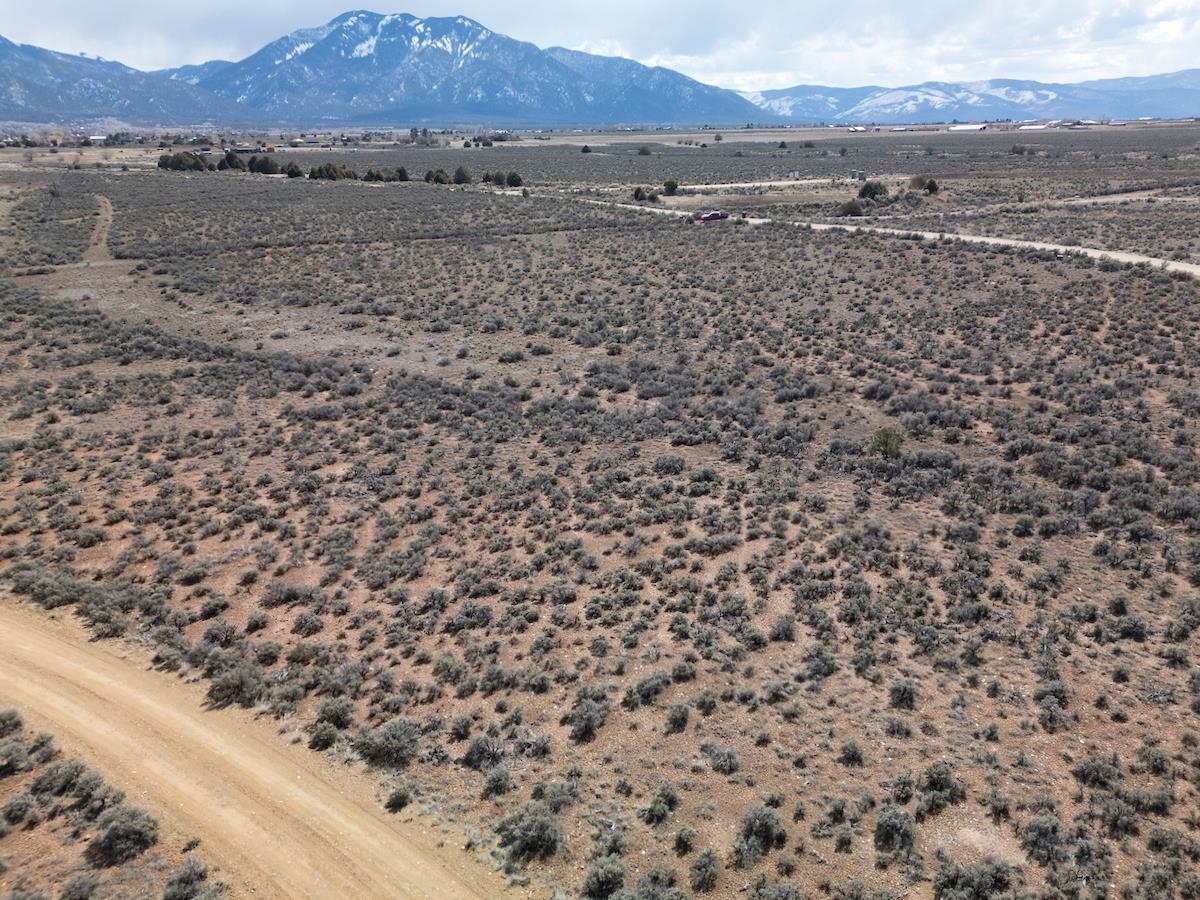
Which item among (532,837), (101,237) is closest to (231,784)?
(532,837)

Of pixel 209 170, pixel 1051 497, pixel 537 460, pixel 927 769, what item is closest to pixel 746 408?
pixel 537 460

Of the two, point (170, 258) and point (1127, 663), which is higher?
point (170, 258)

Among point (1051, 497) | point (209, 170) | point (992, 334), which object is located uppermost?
point (209, 170)

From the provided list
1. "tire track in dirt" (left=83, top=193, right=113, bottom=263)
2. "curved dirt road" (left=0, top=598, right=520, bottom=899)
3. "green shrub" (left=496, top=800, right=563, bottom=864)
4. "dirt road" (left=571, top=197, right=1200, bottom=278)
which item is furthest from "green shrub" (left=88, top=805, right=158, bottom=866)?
"tire track in dirt" (left=83, top=193, right=113, bottom=263)

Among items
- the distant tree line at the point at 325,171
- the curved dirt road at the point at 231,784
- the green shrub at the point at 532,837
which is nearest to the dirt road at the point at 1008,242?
the distant tree line at the point at 325,171

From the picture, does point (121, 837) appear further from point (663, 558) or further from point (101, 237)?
point (101, 237)

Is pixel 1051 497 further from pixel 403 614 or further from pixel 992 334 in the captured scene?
pixel 403 614
